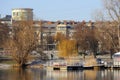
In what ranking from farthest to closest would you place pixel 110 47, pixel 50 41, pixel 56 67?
pixel 50 41 → pixel 110 47 → pixel 56 67

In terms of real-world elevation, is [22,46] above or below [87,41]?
below

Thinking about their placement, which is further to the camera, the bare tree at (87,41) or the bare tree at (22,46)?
the bare tree at (87,41)

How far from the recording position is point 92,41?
9806 cm

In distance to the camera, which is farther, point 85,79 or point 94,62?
point 94,62

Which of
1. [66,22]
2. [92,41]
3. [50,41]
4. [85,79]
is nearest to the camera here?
[85,79]

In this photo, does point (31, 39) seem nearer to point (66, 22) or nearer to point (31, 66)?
point (31, 66)

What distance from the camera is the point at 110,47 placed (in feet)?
271

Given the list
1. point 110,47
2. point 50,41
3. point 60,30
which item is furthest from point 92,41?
point 60,30

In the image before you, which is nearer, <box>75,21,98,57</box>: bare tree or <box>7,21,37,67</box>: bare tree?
<box>7,21,37,67</box>: bare tree

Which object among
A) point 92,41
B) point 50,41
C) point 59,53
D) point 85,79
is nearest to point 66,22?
point 50,41

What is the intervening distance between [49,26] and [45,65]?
7574 centimetres

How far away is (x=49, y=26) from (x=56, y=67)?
79577 millimetres

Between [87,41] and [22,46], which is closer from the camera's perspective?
[22,46]

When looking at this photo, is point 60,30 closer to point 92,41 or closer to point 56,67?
point 92,41
